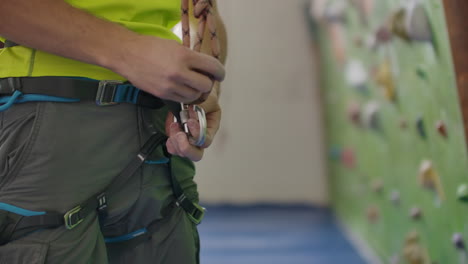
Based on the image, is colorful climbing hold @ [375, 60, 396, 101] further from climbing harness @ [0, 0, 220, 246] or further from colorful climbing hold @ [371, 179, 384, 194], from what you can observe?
A: climbing harness @ [0, 0, 220, 246]

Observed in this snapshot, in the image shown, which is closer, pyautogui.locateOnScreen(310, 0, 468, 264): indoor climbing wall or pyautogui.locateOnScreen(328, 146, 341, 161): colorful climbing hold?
pyautogui.locateOnScreen(310, 0, 468, 264): indoor climbing wall

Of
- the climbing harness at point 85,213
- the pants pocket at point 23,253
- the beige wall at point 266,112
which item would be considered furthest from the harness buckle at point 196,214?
the beige wall at point 266,112

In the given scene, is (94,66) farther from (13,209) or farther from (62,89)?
(13,209)

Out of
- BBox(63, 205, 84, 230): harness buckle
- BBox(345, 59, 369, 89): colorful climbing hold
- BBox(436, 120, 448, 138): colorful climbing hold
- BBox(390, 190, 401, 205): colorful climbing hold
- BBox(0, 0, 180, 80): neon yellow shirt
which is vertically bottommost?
BBox(390, 190, 401, 205): colorful climbing hold

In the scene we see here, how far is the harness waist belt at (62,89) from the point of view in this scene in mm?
708

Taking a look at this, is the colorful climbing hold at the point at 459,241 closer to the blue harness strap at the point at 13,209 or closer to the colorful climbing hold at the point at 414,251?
the colorful climbing hold at the point at 414,251

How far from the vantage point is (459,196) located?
140 cm

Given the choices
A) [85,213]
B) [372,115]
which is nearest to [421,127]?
[372,115]

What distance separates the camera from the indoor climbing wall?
4.80ft

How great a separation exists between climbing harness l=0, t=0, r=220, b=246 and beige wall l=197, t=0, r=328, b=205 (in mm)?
3102

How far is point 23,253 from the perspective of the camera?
2.20 feet

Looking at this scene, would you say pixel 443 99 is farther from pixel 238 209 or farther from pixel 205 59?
pixel 238 209

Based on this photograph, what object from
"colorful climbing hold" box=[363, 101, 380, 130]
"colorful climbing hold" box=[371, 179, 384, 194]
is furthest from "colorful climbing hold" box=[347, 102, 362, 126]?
"colorful climbing hold" box=[371, 179, 384, 194]

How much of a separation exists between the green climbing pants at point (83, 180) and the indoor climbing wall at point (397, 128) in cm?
83
